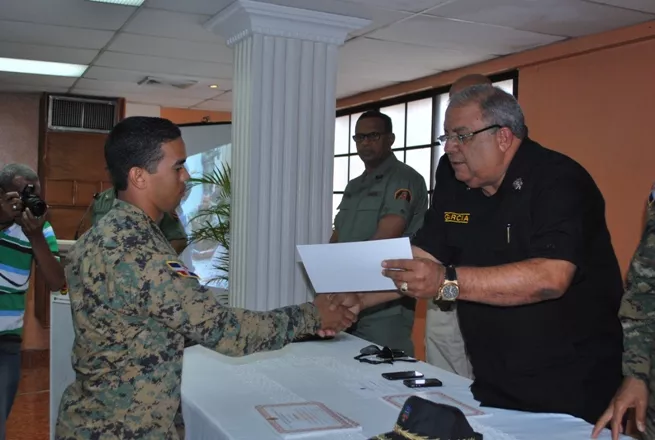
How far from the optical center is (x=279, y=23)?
12.4ft

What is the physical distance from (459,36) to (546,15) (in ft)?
2.08

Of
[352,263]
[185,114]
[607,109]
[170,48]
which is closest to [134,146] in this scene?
[352,263]

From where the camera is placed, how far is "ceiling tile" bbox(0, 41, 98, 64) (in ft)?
16.1

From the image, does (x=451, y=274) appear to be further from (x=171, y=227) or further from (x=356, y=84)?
(x=356, y=84)

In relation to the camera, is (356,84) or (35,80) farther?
(35,80)

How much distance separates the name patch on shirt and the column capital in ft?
6.68

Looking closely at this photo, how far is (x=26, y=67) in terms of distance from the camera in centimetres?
564

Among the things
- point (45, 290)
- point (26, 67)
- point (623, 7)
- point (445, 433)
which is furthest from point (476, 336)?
point (45, 290)

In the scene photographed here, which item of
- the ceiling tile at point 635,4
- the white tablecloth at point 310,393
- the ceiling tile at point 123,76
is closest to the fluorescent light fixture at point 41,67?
the ceiling tile at point 123,76

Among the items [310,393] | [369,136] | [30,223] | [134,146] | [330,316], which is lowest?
[310,393]

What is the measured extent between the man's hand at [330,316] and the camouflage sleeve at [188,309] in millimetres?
337

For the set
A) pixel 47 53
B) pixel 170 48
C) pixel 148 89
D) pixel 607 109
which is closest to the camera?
pixel 607 109

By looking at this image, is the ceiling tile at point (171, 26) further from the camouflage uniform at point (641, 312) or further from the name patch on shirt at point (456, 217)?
the camouflage uniform at point (641, 312)

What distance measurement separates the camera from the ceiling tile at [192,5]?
3.64 metres
